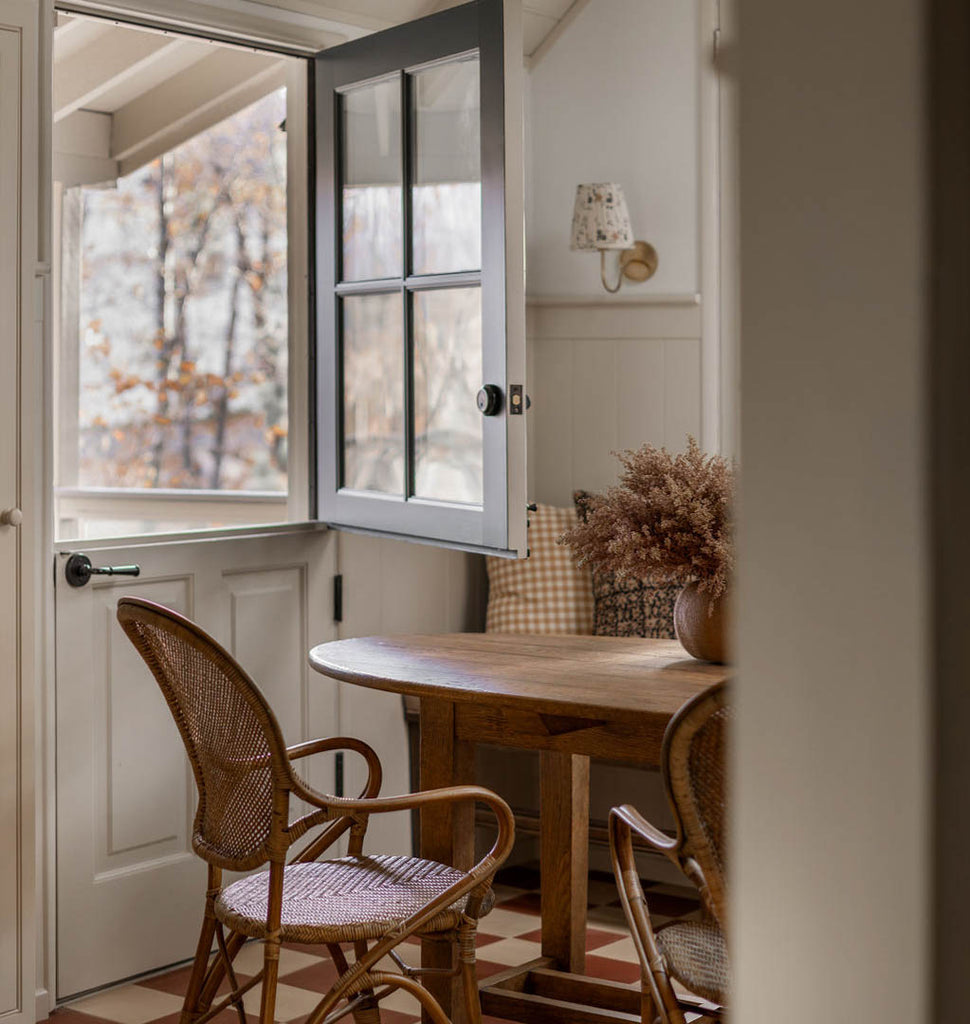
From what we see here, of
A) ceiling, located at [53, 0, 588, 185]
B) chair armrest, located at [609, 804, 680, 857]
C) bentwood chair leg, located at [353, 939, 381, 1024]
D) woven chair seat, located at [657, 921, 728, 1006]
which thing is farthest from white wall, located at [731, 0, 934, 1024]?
ceiling, located at [53, 0, 588, 185]

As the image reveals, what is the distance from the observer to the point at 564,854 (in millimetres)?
3043

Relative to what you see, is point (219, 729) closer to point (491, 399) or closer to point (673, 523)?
point (673, 523)

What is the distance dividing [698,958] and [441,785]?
0.74 m

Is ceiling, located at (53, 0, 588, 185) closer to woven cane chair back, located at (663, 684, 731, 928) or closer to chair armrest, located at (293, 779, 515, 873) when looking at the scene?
chair armrest, located at (293, 779, 515, 873)

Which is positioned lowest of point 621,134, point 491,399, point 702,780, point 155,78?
point 702,780

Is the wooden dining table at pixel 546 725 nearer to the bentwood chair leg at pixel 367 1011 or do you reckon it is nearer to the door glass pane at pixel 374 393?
the bentwood chair leg at pixel 367 1011

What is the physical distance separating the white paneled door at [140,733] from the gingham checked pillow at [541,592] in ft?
1.95

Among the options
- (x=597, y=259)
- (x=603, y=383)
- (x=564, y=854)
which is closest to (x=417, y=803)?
(x=564, y=854)

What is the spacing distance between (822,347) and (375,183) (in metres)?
2.91

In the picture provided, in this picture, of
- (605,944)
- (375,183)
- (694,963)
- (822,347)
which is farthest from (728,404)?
(822,347)

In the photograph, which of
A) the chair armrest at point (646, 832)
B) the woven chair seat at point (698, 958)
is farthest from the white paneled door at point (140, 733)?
the woven chair seat at point (698, 958)

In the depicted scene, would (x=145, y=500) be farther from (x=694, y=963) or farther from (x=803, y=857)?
(x=803, y=857)

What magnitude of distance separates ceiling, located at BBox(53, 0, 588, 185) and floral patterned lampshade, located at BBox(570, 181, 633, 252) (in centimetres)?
55

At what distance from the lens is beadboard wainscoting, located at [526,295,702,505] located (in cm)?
404
